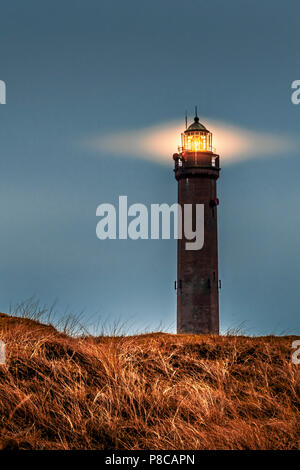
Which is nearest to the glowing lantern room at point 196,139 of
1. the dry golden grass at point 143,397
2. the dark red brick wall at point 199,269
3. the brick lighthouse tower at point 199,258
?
the brick lighthouse tower at point 199,258

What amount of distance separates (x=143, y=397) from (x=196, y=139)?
95.3 ft

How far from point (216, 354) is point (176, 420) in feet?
10.9

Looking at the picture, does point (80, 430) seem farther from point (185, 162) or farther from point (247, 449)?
point (185, 162)

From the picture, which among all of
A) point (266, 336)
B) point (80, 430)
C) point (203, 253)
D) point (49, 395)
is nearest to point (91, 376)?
point (49, 395)

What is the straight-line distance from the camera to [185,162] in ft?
113

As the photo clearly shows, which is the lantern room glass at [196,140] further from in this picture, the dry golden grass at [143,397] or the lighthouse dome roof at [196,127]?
the dry golden grass at [143,397]

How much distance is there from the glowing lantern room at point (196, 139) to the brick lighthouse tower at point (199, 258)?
0.61 m

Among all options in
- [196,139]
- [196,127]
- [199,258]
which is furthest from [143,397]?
[196,127]

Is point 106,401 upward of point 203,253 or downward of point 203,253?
downward

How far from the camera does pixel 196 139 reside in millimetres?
36000

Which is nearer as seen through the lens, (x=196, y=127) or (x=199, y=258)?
(x=199, y=258)

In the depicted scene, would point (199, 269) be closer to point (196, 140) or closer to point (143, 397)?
point (196, 140)

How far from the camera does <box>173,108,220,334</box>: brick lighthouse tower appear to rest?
33.5 metres

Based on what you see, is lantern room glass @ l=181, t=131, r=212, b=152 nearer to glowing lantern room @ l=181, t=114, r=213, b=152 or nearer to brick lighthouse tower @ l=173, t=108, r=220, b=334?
glowing lantern room @ l=181, t=114, r=213, b=152
